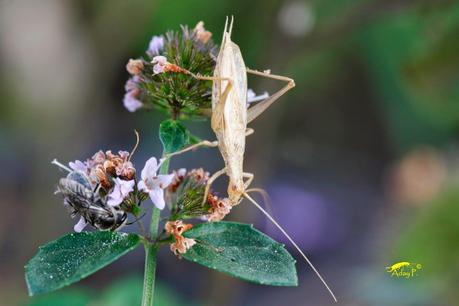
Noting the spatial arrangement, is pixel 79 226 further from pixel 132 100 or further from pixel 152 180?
pixel 132 100

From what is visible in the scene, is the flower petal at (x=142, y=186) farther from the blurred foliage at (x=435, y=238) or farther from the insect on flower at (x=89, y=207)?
the blurred foliage at (x=435, y=238)

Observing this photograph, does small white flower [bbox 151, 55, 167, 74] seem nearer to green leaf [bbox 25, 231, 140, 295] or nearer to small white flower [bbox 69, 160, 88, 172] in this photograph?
small white flower [bbox 69, 160, 88, 172]

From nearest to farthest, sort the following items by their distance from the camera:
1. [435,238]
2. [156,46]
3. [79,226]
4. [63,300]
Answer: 1. [79,226]
2. [156,46]
3. [63,300]
4. [435,238]

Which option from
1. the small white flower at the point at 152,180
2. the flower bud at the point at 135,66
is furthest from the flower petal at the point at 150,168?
the flower bud at the point at 135,66

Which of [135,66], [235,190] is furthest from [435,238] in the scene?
[135,66]

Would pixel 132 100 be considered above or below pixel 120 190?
above

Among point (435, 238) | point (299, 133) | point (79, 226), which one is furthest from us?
point (299, 133)
